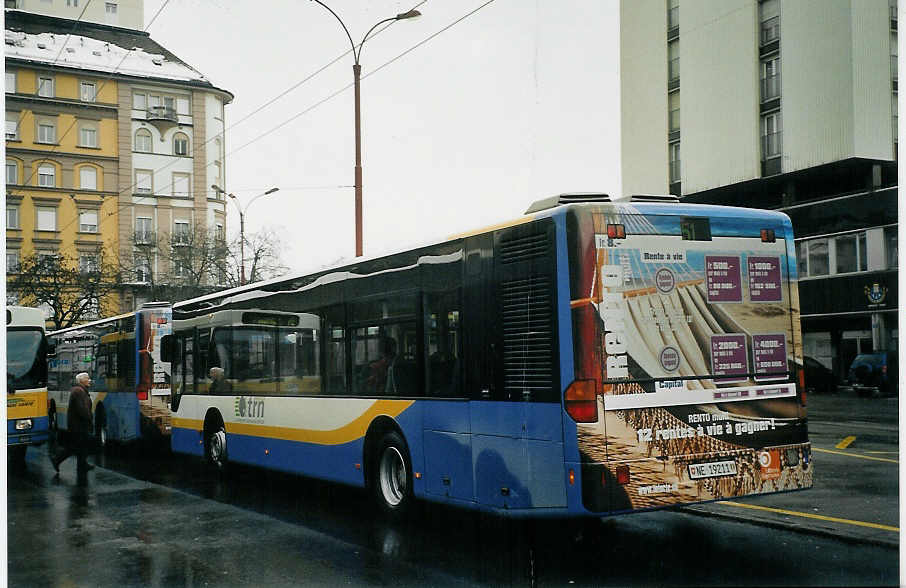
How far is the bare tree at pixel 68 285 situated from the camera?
45.8ft

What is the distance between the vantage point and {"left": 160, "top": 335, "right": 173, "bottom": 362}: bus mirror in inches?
646

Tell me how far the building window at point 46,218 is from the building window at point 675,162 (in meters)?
11.0

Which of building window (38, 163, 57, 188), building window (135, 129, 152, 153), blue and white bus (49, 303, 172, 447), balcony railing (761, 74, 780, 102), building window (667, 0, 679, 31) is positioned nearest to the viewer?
building window (38, 163, 57, 188)

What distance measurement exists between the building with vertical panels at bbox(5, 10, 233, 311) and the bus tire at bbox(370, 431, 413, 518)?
5.15 meters

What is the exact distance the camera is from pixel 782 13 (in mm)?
14352

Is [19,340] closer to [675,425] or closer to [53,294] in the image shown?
[53,294]

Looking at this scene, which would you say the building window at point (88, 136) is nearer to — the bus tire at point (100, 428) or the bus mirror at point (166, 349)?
the bus mirror at point (166, 349)

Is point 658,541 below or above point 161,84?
below

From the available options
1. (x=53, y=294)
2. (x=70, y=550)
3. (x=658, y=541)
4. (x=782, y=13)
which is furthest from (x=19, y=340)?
(x=782, y=13)

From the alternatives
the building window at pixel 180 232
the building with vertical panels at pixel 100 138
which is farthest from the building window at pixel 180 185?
the building window at pixel 180 232

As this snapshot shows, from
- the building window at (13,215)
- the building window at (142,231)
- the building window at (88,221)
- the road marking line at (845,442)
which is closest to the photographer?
the building window at (13,215)

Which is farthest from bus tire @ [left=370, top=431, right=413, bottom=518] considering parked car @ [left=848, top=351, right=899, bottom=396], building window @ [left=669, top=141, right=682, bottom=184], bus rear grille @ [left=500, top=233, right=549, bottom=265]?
building window @ [left=669, top=141, right=682, bottom=184]

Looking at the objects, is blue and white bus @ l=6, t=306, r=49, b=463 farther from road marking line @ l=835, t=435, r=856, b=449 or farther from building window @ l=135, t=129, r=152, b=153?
road marking line @ l=835, t=435, r=856, b=449

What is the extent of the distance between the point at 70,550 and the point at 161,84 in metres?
7.96
